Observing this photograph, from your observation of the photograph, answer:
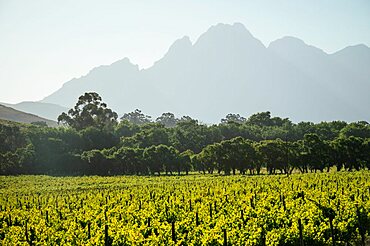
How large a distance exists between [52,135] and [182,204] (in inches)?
2880

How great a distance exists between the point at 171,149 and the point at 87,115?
1708 inches

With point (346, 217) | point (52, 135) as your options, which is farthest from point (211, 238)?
point (52, 135)

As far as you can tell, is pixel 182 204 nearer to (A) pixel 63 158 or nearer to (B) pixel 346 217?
(B) pixel 346 217

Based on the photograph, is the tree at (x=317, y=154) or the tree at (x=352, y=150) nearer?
the tree at (x=352, y=150)

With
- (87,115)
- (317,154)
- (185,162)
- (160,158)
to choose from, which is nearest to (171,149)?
(160,158)

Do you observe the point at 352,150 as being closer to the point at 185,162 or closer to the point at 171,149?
the point at 185,162

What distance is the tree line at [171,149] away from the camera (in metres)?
68.1

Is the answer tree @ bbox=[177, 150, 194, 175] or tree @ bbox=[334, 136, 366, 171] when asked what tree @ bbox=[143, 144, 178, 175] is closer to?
tree @ bbox=[177, 150, 194, 175]

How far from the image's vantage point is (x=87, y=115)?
112625 mm

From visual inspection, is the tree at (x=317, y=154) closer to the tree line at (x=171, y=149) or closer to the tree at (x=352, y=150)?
the tree line at (x=171, y=149)

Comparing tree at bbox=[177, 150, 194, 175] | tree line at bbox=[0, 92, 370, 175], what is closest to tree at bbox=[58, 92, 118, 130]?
tree line at bbox=[0, 92, 370, 175]

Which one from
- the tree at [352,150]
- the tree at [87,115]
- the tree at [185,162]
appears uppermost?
the tree at [87,115]

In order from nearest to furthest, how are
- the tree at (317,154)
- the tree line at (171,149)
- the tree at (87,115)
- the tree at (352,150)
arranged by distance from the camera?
the tree at (352,150), the tree at (317,154), the tree line at (171,149), the tree at (87,115)

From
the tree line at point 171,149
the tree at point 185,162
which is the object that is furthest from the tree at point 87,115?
the tree at point 185,162
